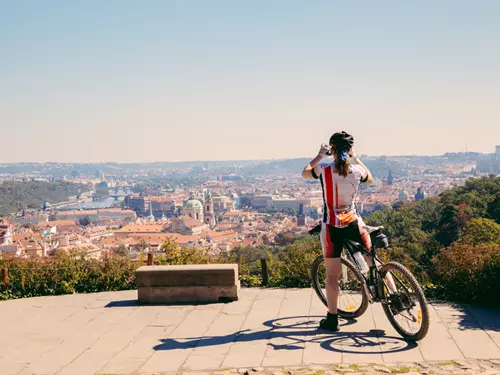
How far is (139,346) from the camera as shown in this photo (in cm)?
436

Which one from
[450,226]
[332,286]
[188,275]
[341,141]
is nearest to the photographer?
[341,141]

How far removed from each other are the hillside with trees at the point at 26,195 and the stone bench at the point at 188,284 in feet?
480

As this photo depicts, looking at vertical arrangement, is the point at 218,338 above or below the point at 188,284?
below

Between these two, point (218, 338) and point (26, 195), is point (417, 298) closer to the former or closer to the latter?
point (218, 338)

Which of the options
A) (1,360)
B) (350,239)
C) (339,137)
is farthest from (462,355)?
(1,360)

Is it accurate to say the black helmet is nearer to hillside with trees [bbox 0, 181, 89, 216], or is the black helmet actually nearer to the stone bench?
the stone bench

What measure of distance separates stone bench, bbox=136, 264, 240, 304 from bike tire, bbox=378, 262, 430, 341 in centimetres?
171

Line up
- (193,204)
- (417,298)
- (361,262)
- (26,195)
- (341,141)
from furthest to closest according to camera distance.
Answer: (26,195)
(193,204)
(361,262)
(341,141)
(417,298)

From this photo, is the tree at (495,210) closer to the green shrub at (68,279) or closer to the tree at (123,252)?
the tree at (123,252)

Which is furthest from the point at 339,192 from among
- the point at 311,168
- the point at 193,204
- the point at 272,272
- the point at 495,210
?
the point at 193,204

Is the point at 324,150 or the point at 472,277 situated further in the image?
the point at 472,277

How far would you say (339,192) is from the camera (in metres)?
4.24

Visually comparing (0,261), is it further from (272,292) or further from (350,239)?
(350,239)

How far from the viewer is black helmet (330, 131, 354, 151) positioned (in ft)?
13.7
